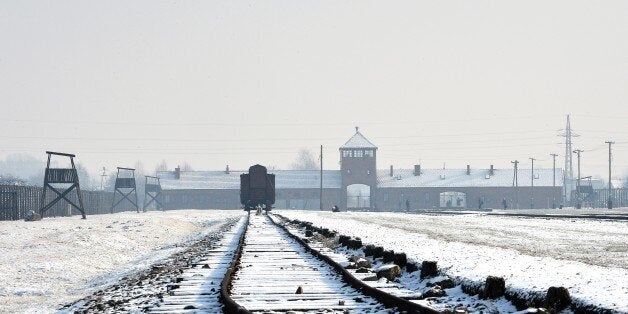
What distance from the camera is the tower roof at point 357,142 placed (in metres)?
106

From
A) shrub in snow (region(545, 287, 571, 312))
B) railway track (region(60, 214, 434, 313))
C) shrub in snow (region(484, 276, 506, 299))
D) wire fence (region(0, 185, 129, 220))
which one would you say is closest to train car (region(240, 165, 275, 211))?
wire fence (region(0, 185, 129, 220))

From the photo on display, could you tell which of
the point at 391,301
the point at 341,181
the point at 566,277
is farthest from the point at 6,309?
the point at 341,181

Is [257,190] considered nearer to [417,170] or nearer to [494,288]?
[494,288]

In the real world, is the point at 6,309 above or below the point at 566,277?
below

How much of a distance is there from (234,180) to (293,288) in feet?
329

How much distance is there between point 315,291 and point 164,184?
10048 centimetres

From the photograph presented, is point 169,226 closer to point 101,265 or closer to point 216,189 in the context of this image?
point 101,265

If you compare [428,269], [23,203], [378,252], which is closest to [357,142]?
[23,203]

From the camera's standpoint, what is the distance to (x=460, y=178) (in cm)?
10919

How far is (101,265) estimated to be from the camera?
60.6 feet

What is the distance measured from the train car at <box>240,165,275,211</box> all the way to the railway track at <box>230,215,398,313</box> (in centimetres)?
4486

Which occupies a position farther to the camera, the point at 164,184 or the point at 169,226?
the point at 164,184

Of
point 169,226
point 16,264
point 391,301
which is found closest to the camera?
point 391,301

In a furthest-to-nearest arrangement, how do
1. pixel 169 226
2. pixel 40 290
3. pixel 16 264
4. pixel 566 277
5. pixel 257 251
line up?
pixel 169 226 < pixel 16 264 < pixel 257 251 < pixel 40 290 < pixel 566 277
